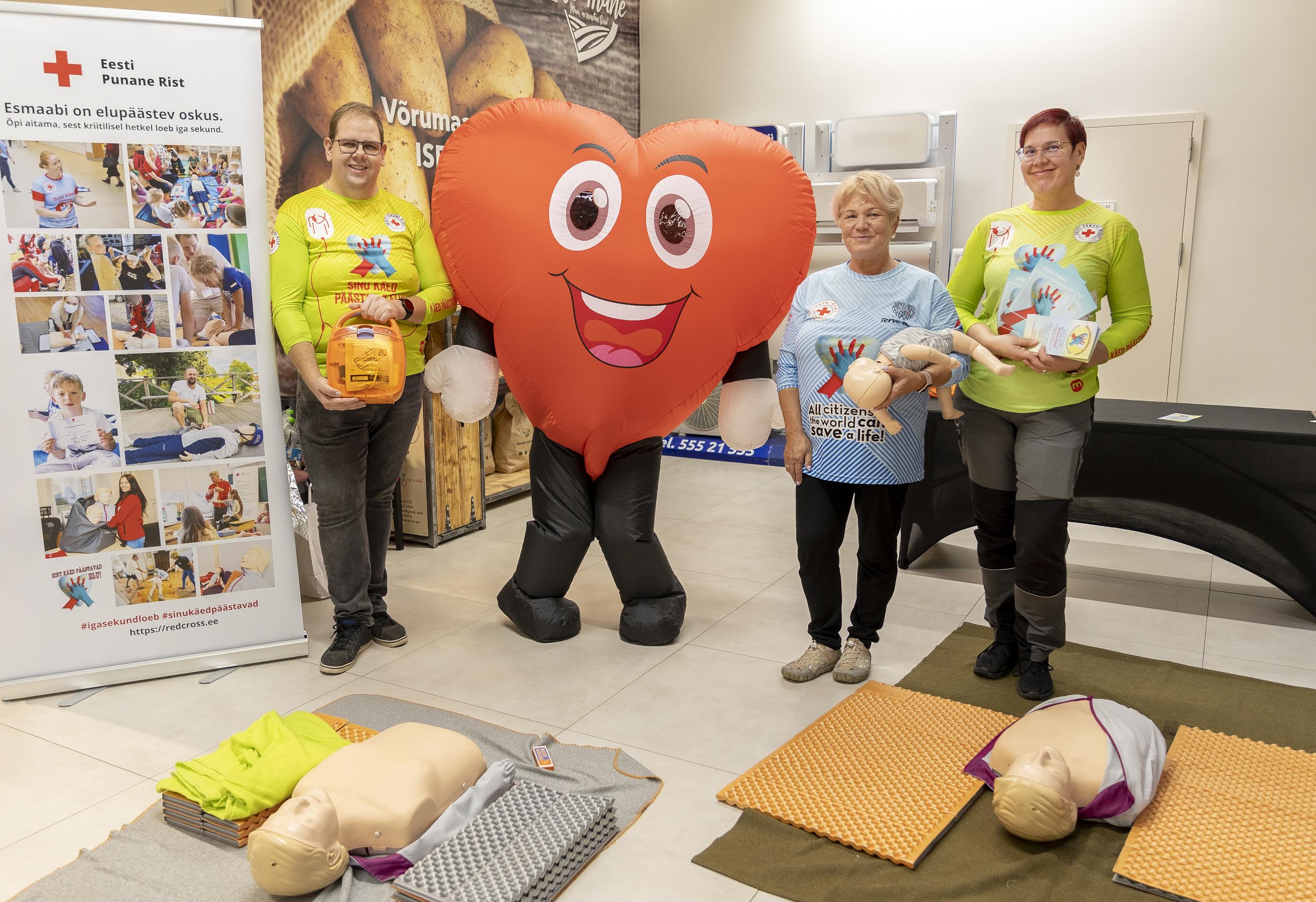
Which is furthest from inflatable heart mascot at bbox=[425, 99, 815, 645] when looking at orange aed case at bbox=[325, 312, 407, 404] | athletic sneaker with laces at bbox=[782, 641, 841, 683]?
athletic sneaker with laces at bbox=[782, 641, 841, 683]

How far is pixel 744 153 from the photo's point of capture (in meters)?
2.83

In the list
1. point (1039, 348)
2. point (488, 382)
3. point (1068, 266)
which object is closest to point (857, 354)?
point (1039, 348)

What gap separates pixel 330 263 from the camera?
9.27 ft

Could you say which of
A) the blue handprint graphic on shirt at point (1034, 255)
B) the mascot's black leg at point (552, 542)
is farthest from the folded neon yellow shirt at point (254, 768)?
the blue handprint graphic on shirt at point (1034, 255)

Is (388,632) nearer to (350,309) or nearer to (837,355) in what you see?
(350,309)

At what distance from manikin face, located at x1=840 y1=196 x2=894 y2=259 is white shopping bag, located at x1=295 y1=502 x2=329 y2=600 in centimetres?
224

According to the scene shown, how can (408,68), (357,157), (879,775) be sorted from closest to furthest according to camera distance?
(879,775) < (357,157) < (408,68)

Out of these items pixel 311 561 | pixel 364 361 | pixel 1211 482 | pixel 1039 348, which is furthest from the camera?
pixel 311 561

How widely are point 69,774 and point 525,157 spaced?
1982 mm

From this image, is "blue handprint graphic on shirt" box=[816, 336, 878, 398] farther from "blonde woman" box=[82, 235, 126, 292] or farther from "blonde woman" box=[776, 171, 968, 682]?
"blonde woman" box=[82, 235, 126, 292]

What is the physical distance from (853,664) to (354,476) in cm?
161

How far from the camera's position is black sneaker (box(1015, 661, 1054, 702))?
2793 mm

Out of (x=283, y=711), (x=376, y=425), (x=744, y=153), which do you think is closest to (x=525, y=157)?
(x=744, y=153)

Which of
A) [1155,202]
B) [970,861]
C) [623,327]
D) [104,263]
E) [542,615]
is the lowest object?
[970,861]
